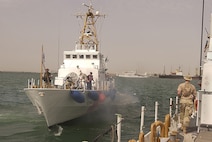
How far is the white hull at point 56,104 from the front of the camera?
18.1 m

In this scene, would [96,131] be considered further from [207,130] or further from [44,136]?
[207,130]

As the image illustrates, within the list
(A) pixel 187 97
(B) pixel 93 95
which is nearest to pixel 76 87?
(B) pixel 93 95

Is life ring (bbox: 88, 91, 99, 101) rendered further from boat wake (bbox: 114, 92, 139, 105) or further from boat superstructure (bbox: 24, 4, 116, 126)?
boat wake (bbox: 114, 92, 139, 105)

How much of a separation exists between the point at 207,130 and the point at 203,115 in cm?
63

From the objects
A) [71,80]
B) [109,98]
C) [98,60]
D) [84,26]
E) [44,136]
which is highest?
[84,26]

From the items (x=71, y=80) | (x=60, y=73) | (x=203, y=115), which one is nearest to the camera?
(x=203, y=115)

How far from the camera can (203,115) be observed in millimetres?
8273

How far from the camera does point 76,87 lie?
20391mm

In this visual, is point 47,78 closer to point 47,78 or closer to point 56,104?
point 47,78

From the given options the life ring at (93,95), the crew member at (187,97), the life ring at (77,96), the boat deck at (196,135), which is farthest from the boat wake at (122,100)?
the boat deck at (196,135)

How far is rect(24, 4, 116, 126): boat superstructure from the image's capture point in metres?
18.5

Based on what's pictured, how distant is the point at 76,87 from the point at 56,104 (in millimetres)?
2285

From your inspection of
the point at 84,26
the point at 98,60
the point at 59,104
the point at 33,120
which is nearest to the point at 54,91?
the point at 59,104

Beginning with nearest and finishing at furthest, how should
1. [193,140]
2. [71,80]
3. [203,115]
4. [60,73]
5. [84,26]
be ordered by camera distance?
1. [193,140]
2. [203,115]
3. [71,80]
4. [60,73]
5. [84,26]
